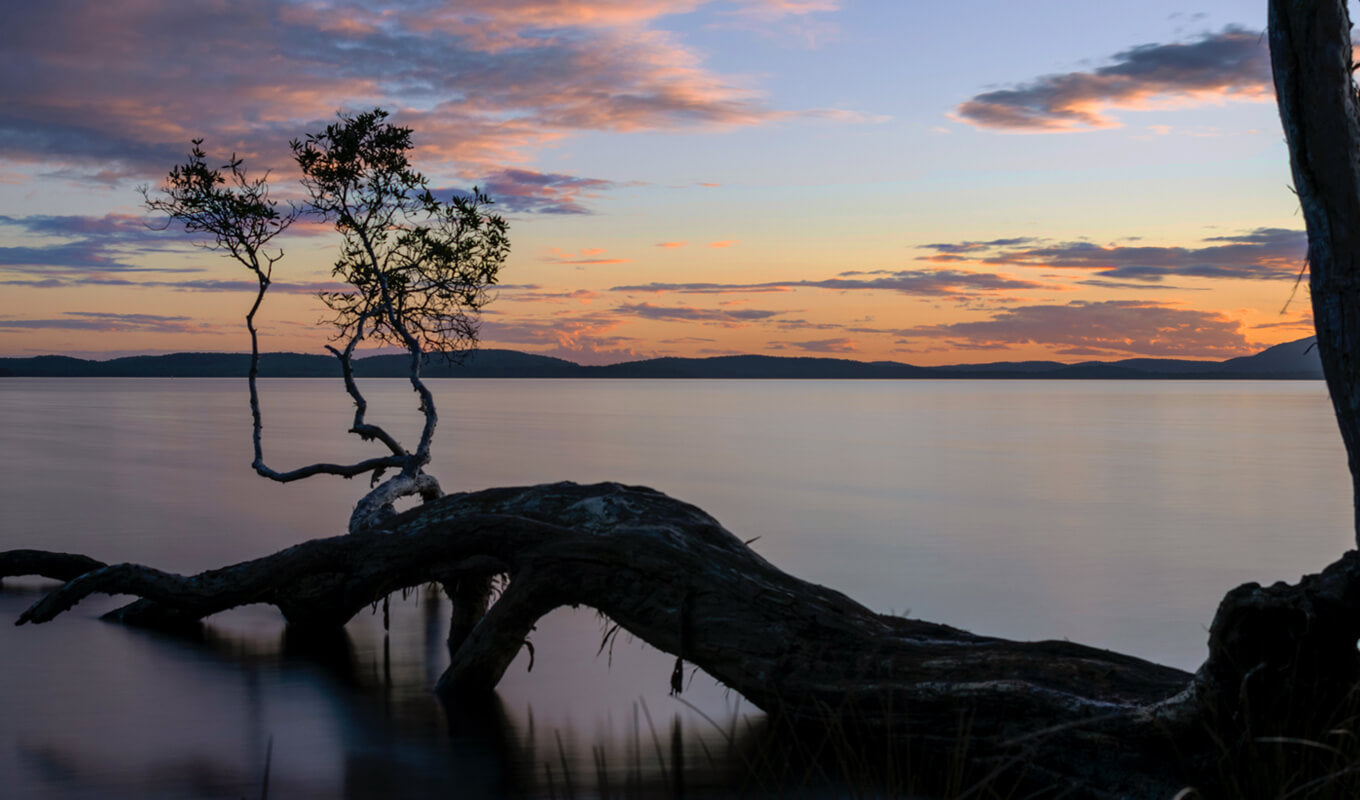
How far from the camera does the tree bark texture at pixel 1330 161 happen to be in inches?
230

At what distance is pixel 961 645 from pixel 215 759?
17.6ft

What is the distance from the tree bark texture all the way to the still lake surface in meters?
3.77

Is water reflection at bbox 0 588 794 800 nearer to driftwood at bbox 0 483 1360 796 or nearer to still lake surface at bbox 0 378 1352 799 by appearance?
still lake surface at bbox 0 378 1352 799

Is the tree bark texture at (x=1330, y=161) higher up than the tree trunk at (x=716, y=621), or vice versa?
the tree bark texture at (x=1330, y=161)

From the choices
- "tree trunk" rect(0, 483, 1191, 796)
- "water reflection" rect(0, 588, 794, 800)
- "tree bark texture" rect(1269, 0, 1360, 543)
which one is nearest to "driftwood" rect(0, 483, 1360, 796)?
"tree trunk" rect(0, 483, 1191, 796)

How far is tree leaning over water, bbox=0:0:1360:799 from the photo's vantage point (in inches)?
229

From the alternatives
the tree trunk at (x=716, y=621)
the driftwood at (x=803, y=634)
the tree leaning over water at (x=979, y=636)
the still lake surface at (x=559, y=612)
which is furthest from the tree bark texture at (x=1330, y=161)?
the still lake surface at (x=559, y=612)

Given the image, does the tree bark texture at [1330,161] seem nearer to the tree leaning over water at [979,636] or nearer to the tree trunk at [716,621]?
the tree leaning over water at [979,636]

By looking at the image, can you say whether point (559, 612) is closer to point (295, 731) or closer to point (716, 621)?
point (295, 731)

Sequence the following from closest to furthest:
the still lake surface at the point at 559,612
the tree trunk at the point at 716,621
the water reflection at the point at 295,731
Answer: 1. the tree trunk at the point at 716,621
2. the water reflection at the point at 295,731
3. the still lake surface at the point at 559,612

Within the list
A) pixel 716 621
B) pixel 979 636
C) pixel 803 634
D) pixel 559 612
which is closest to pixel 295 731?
pixel 716 621

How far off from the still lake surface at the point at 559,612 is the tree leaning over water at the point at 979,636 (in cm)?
83

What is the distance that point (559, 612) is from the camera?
43.2ft

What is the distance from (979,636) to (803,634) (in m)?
1.26
